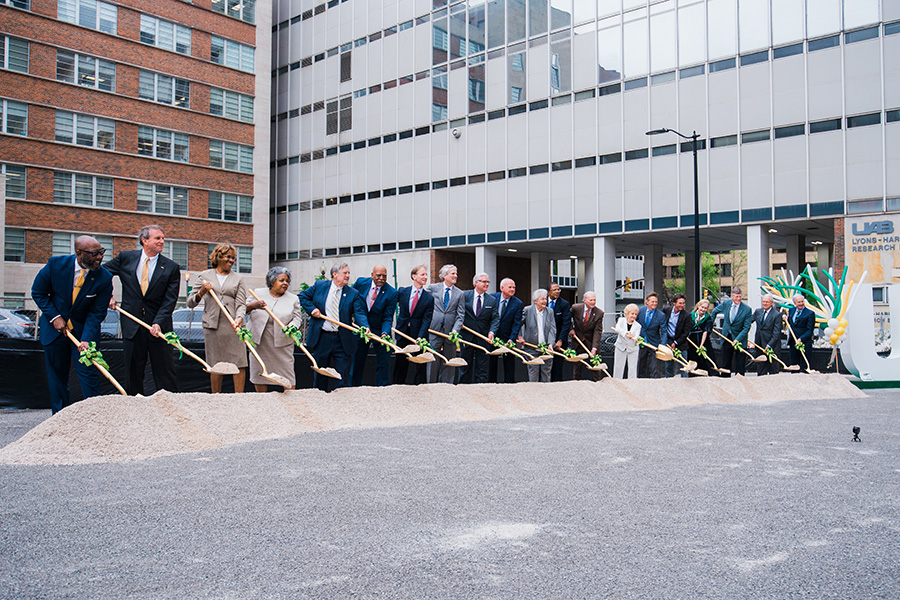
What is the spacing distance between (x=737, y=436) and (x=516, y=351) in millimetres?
4605

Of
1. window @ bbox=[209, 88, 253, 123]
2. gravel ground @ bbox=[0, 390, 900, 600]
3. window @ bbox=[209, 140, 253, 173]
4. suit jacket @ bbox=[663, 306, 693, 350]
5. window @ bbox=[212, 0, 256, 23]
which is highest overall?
window @ bbox=[212, 0, 256, 23]

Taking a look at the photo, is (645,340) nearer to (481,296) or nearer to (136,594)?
(481,296)

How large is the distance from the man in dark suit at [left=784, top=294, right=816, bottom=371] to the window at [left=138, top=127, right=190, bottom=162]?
3408 centimetres

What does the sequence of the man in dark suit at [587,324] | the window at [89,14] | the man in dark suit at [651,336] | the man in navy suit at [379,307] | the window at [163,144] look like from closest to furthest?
the man in navy suit at [379,307] → the man in dark suit at [587,324] → the man in dark suit at [651,336] → the window at [89,14] → the window at [163,144]

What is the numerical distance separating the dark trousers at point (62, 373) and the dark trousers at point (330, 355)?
289 cm

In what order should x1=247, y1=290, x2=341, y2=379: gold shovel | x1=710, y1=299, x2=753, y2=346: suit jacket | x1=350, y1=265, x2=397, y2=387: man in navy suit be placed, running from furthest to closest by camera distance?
x1=710, y1=299, x2=753, y2=346: suit jacket → x1=350, y1=265, x2=397, y2=387: man in navy suit → x1=247, y1=290, x2=341, y2=379: gold shovel

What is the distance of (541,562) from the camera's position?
3830mm

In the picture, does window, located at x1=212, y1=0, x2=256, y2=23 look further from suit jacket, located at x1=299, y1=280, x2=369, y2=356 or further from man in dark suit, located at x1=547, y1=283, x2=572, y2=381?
suit jacket, located at x1=299, y1=280, x2=369, y2=356

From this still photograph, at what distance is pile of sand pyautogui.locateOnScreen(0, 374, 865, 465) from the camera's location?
21.5 ft

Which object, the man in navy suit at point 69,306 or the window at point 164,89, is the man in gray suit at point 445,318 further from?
the window at point 164,89

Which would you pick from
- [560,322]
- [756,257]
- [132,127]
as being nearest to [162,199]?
[132,127]

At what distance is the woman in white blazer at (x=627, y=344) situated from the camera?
14016 millimetres

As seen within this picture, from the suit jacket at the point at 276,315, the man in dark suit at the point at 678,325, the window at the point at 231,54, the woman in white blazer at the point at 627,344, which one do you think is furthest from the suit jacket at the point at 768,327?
the window at the point at 231,54

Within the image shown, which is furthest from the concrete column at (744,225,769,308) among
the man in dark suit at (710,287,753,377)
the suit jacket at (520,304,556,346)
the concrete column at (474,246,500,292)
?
the suit jacket at (520,304,556,346)
